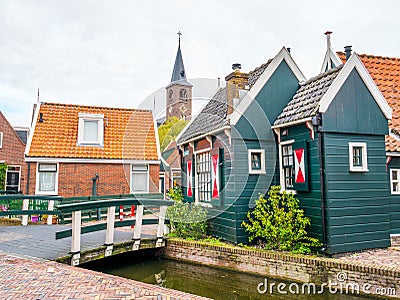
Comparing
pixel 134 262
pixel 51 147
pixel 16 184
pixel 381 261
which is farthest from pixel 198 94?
pixel 16 184

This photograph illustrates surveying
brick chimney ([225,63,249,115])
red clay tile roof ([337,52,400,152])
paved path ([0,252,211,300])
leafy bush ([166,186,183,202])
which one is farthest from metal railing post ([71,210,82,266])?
red clay tile roof ([337,52,400,152])

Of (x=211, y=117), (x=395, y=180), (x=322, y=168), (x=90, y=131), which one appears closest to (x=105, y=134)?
(x=90, y=131)

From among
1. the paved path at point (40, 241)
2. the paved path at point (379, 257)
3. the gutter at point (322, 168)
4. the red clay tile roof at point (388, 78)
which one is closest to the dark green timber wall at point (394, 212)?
the paved path at point (379, 257)

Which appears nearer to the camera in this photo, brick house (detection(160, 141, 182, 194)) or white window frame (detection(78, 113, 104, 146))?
brick house (detection(160, 141, 182, 194))

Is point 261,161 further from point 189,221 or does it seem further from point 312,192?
point 189,221

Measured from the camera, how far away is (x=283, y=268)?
296 inches

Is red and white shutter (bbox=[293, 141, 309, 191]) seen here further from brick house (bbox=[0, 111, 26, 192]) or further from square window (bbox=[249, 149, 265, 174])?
brick house (bbox=[0, 111, 26, 192])

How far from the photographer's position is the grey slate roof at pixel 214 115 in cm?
1012

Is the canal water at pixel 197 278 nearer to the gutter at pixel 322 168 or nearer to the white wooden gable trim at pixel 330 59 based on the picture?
the gutter at pixel 322 168

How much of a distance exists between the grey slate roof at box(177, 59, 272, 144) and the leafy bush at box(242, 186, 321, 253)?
2607 mm

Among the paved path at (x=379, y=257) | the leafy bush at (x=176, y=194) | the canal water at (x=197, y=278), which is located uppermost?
the leafy bush at (x=176, y=194)

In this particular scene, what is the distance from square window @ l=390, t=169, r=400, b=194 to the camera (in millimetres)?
9391

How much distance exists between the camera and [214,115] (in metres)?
11.1

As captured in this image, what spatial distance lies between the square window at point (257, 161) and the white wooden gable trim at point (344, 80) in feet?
7.13
